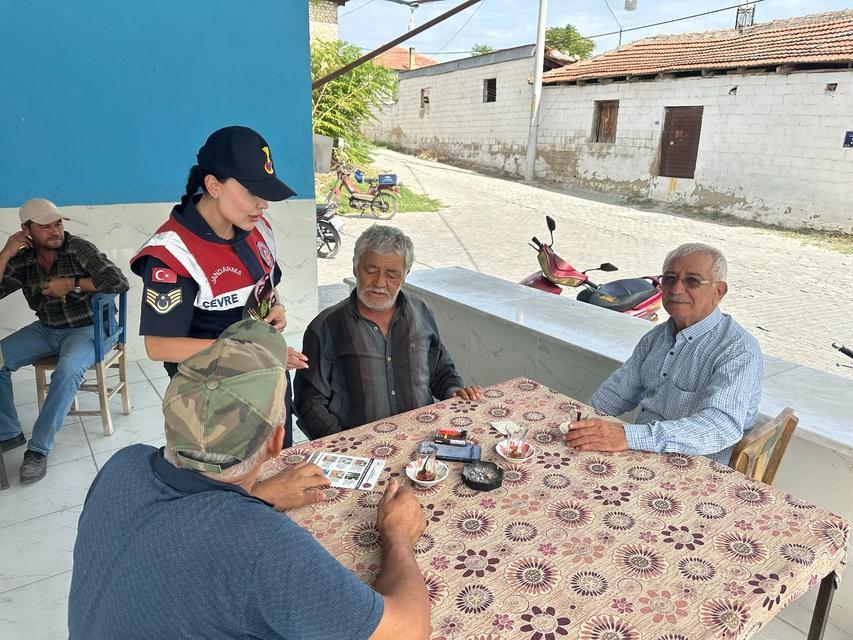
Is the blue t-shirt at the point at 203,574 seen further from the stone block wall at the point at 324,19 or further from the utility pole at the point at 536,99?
the stone block wall at the point at 324,19

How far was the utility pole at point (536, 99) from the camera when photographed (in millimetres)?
15406

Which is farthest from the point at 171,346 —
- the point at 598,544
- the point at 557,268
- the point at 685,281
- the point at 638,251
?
the point at 638,251

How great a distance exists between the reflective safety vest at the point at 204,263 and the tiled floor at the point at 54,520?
1.27 meters

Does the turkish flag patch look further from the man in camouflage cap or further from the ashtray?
the ashtray

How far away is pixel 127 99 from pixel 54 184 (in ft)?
2.50

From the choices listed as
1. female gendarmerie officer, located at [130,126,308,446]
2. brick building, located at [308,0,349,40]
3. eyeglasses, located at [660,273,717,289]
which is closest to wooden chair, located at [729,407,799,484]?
eyeglasses, located at [660,273,717,289]

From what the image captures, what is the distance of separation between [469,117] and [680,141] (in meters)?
8.11

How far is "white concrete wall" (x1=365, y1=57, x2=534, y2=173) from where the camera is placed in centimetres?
1702

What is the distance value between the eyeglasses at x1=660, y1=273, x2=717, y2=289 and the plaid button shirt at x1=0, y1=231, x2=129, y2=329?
277 centimetres

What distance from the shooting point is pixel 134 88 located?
4.03 m

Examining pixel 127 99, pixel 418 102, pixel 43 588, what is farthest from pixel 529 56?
pixel 43 588

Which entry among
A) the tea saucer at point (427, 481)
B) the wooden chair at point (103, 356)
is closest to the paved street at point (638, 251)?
the wooden chair at point (103, 356)

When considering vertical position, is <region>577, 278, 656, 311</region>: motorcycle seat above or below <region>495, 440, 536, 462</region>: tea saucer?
below

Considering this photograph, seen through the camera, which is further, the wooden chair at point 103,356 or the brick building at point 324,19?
the brick building at point 324,19
